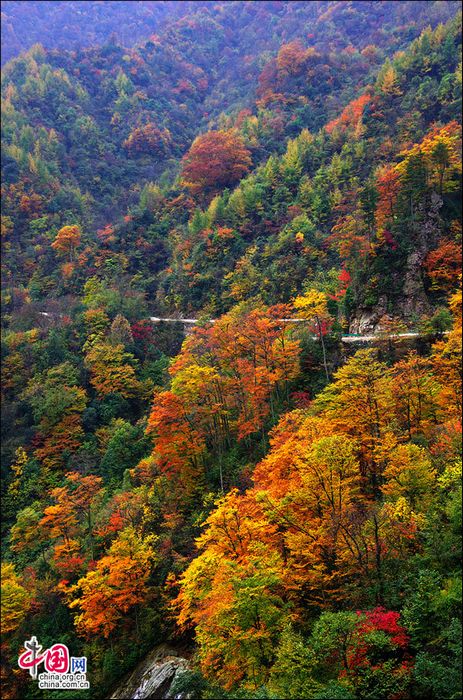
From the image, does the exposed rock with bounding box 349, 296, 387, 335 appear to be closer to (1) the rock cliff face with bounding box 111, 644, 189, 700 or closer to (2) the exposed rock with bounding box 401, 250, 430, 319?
(2) the exposed rock with bounding box 401, 250, 430, 319

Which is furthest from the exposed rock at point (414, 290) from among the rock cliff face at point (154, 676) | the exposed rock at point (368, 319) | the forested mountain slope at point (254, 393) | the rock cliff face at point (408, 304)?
the rock cliff face at point (154, 676)

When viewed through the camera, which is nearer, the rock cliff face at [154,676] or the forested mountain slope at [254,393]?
the forested mountain slope at [254,393]

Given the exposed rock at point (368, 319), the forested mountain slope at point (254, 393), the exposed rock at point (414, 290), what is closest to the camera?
the forested mountain slope at point (254, 393)

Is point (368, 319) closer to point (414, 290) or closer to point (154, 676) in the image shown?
point (414, 290)

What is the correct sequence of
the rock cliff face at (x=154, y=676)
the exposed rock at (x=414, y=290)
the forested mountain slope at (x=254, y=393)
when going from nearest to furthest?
the forested mountain slope at (x=254, y=393) < the rock cliff face at (x=154, y=676) < the exposed rock at (x=414, y=290)

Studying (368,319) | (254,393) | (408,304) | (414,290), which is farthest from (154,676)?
(414,290)

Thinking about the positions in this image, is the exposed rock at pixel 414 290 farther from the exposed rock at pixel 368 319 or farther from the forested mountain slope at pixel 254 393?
the exposed rock at pixel 368 319

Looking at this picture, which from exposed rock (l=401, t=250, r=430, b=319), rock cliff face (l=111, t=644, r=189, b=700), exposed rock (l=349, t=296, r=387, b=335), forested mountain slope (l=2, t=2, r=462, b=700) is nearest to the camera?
forested mountain slope (l=2, t=2, r=462, b=700)

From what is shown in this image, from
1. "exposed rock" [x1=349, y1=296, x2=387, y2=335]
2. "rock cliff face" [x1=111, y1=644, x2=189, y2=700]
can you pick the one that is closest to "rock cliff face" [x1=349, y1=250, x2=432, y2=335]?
"exposed rock" [x1=349, y1=296, x2=387, y2=335]
